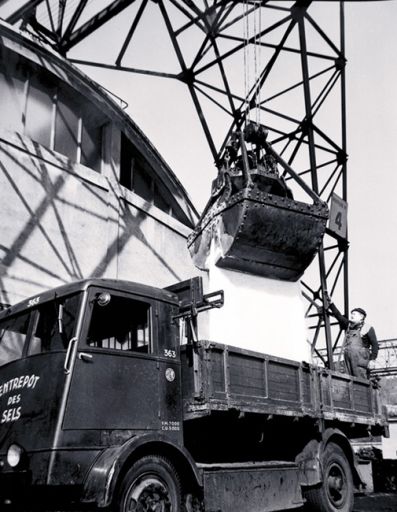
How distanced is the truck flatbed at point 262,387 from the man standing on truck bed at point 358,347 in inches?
23.9

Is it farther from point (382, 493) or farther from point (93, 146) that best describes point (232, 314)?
point (93, 146)

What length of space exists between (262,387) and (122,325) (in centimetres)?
169

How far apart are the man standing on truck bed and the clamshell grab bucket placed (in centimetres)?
135

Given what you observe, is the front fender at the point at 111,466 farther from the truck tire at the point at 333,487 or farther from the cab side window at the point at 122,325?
the truck tire at the point at 333,487

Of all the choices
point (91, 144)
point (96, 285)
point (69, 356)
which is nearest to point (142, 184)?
point (91, 144)

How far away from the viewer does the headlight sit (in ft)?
13.7

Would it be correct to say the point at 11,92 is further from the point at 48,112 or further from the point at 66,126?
the point at 66,126

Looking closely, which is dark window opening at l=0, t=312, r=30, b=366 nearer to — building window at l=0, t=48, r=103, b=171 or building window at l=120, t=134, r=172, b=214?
building window at l=0, t=48, r=103, b=171

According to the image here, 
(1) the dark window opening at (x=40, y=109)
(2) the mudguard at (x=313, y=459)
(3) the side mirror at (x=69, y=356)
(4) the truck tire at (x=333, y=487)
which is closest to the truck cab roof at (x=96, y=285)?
(3) the side mirror at (x=69, y=356)

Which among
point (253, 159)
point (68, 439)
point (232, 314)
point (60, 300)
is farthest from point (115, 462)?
point (253, 159)

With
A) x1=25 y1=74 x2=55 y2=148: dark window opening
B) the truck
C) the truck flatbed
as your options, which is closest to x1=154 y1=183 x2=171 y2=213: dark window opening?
x1=25 y1=74 x2=55 y2=148: dark window opening

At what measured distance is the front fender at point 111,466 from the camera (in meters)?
4.05

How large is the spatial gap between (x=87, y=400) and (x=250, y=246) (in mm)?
3240

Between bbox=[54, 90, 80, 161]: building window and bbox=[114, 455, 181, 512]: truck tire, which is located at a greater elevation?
bbox=[54, 90, 80, 161]: building window
